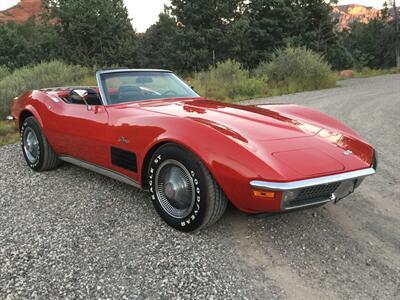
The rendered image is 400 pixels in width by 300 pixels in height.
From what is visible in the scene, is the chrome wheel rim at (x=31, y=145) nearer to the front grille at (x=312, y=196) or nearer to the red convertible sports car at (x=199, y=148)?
the red convertible sports car at (x=199, y=148)

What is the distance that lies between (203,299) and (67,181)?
263 centimetres

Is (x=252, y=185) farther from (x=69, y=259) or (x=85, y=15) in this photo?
(x=85, y=15)

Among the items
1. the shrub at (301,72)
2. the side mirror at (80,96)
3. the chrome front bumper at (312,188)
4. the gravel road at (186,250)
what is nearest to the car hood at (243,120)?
the chrome front bumper at (312,188)

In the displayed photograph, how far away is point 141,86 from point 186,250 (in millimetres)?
2040

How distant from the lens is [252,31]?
35.5m

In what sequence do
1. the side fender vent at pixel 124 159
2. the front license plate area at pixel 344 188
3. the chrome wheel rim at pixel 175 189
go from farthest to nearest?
1. the side fender vent at pixel 124 159
2. the chrome wheel rim at pixel 175 189
3. the front license plate area at pixel 344 188

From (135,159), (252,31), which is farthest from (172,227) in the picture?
(252,31)

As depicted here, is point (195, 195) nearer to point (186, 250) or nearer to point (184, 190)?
point (184, 190)

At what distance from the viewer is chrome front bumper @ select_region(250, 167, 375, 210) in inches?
97.3

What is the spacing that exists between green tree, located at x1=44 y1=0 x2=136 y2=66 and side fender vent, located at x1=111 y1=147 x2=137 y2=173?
109ft

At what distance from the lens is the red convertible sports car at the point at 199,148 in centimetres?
259

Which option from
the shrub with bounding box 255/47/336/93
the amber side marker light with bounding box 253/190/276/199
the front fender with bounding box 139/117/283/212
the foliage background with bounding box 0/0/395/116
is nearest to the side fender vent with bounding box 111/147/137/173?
the front fender with bounding box 139/117/283/212

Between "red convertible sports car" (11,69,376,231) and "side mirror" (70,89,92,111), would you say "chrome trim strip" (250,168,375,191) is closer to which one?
"red convertible sports car" (11,69,376,231)

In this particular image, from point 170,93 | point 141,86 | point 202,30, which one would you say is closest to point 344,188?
point 170,93
